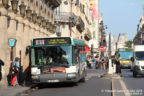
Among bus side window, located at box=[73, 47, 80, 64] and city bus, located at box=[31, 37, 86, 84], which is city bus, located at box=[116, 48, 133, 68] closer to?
bus side window, located at box=[73, 47, 80, 64]

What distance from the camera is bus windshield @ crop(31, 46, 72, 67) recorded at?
71.3ft

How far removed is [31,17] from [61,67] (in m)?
14.7

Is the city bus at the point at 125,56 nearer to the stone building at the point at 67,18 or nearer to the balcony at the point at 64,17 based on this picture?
the stone building at the point at 67,18

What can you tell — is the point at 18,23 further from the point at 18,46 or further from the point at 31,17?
the point at 31,17

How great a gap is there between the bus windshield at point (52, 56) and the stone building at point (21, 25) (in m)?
1.16

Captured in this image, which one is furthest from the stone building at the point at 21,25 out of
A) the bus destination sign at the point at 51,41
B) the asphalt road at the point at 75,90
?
the asphalt road at the point at 75,90

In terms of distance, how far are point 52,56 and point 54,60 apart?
8.7 inches

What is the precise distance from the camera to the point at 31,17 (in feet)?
117

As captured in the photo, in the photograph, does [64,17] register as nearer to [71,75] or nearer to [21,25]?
[21,25]

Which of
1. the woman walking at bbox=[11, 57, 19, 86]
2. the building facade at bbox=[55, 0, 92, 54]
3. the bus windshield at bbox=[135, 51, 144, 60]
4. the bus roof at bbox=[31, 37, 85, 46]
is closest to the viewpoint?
the bus roof at bbox=[31, 37, 85, 46]

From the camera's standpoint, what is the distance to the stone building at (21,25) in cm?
2469

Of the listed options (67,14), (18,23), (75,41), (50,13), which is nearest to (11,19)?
(18,23)

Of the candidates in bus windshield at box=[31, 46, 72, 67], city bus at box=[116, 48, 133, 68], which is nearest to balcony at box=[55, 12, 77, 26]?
city bus at box=[116, 48, 133, 68]

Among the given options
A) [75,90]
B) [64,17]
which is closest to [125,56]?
[64,17]
